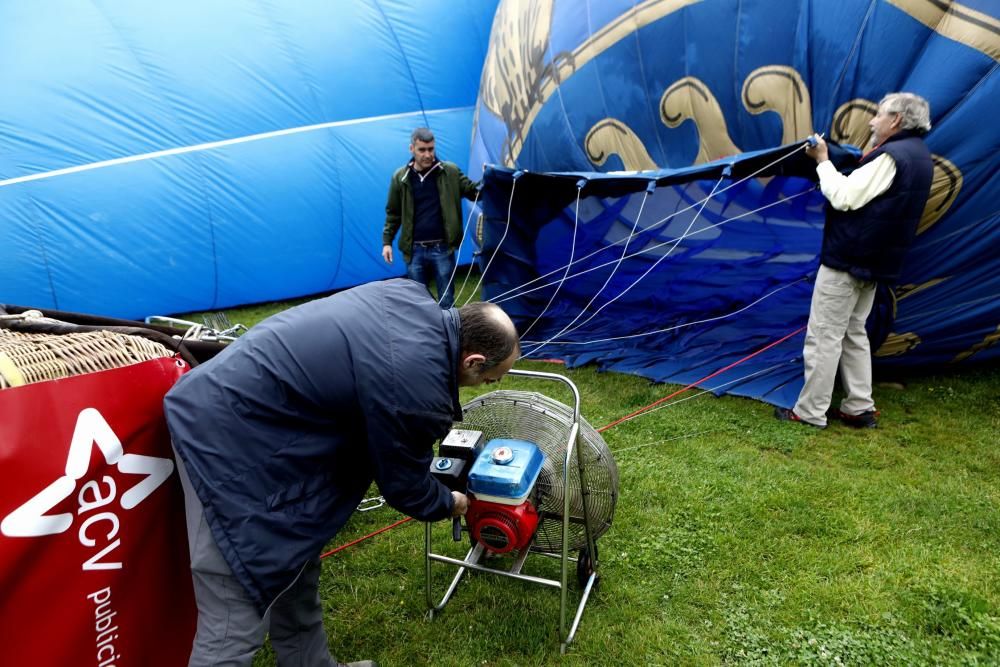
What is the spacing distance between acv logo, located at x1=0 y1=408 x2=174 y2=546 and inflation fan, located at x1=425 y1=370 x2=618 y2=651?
91cm

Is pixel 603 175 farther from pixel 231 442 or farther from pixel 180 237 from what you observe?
pixel 180 237

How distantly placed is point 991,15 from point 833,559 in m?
2.73

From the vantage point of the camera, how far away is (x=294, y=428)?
1.89 metres

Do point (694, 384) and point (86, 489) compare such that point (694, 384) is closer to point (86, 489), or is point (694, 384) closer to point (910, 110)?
point (910, 110)

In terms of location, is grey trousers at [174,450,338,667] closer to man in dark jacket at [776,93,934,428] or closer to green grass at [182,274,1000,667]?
green grass at [182,274,1000,667]

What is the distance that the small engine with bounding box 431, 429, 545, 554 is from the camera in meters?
2.29

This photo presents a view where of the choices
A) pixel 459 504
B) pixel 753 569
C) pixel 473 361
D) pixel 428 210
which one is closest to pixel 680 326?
pixel 428 210

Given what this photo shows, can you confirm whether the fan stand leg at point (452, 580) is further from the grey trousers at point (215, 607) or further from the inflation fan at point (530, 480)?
the grey trousers at point (215, 607)

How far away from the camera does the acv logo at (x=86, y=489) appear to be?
5.40 ft

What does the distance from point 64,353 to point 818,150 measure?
3.51 m

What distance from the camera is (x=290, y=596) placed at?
2.14m

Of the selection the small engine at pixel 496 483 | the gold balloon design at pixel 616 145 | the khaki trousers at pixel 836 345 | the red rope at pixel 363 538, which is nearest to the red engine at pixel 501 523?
the small engine at pixel 496 483

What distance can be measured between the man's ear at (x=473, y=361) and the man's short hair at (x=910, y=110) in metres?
2.77

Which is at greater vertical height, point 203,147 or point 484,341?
point 203,147
